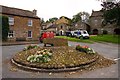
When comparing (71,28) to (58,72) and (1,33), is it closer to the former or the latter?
(1,33)

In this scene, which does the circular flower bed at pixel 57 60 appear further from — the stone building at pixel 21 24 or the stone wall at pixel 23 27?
the stone wall at pixel 23 27

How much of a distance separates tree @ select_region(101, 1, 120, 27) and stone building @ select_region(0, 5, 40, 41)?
15.4 m

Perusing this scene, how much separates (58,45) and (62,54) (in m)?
3.59

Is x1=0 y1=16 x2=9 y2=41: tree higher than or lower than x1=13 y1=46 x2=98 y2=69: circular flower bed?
higher

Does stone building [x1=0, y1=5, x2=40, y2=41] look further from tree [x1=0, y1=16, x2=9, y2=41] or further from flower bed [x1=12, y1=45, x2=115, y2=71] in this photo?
flower bed [x1=12, y1=45, x2=115, y2=71]

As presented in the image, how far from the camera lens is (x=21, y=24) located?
42750 millimetres

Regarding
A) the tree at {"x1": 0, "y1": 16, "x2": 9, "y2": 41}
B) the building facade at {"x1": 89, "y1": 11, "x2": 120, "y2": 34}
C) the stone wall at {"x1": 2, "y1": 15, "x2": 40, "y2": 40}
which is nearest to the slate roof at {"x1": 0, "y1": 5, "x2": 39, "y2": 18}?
the stone wall at {"x1": 2, "y1": 15, "x2": 40, "y2": 40}

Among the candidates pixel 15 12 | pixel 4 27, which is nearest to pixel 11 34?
pixel 4 27

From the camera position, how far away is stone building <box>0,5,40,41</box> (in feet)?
134

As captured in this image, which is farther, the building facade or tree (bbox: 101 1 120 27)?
the building facade

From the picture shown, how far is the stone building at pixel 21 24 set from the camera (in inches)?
1602

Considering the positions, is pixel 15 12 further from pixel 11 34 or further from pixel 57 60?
pixel 57 60

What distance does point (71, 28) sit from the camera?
8544 centimetres

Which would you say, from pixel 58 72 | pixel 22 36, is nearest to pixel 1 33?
pixel 22 36
